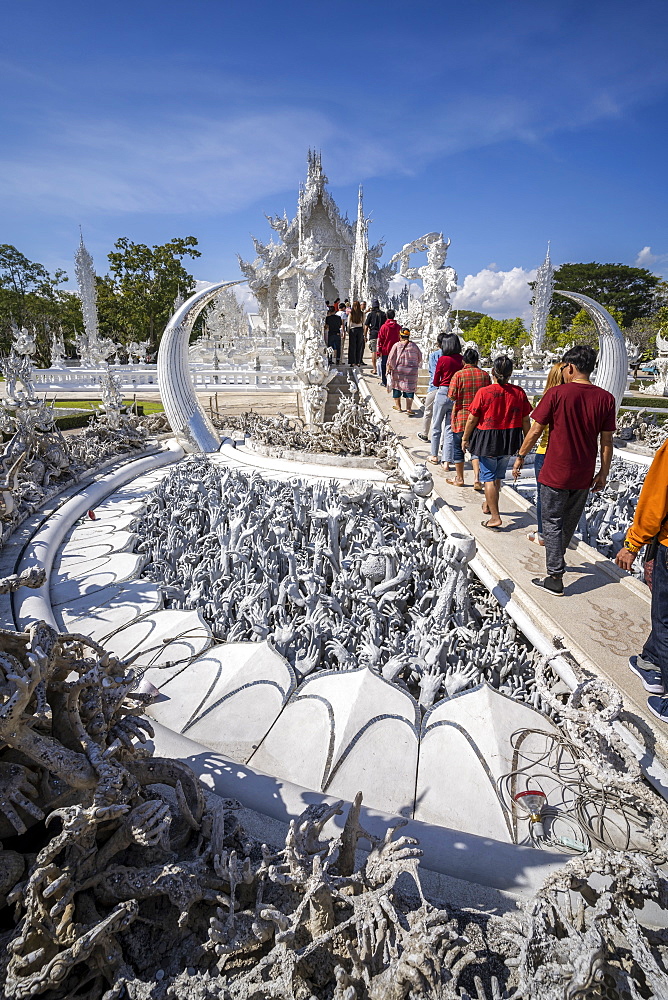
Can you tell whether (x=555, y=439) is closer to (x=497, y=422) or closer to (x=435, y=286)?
(x=497, y=422)

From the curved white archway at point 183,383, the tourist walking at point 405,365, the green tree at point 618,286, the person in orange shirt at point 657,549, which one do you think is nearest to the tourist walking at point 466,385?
the person in orange shirt at point 657,549

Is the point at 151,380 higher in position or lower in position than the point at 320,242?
lower

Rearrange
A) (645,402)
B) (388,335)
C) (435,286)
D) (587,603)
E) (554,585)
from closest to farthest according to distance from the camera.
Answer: (587,603), (554,585), (388,335), (435,286), (645,402)

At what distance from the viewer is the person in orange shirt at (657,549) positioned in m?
2.67

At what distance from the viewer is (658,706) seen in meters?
2.71

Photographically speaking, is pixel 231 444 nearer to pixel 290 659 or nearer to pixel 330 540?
pixel 330 540

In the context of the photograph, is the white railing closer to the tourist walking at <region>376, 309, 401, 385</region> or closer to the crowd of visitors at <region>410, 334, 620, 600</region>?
the tourist walking at <region>376, 309, 401, 385</region>

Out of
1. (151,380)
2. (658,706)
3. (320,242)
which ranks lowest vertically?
(658,706)

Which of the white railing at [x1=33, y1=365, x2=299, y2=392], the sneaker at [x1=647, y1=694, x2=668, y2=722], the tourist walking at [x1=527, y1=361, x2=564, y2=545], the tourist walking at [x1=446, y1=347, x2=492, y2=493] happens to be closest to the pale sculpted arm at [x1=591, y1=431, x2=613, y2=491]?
the tourist walking at [x1=527, y1=361, x2=564, y2=545]

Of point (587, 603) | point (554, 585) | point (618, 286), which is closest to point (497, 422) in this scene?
point (554, 585)

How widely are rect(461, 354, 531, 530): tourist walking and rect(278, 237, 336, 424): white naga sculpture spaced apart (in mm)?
5203

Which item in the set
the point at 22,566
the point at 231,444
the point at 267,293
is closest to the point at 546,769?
the point at 22,566

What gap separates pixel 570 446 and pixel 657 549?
1.07 meters

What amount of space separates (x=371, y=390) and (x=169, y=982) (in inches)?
477
